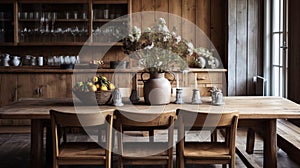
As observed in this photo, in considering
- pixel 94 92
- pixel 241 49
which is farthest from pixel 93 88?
pixel 241 49

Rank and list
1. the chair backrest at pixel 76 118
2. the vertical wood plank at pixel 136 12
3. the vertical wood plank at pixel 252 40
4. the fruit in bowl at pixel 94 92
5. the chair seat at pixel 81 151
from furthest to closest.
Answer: the vertical wood plank at pixel 136 12 < the vertical wood plank at pixel 252 40 < the fruit in bowl at pixel 94 92 < the chair seat at pixel 81 151 < the chair backrest at pixel 76 118

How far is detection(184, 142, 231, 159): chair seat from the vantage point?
145 inches

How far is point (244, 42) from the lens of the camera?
686cm

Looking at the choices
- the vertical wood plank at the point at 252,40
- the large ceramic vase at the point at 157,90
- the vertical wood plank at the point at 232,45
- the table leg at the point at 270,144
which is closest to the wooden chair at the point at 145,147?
the large ceramic vase at the point at 157,90

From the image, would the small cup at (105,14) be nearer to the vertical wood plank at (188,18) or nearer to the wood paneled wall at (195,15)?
the wood paneled wall at (195,15)

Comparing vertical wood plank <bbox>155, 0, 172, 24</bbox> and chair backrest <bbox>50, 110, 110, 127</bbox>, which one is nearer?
chair backrest <bbox>50, 110, 110, 127</bbox>

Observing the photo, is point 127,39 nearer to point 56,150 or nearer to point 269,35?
point 56,150

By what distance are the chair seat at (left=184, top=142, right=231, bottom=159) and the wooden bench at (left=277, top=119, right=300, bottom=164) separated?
0.52 metres

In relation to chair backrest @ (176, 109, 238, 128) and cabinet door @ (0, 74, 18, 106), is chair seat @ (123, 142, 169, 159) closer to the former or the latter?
chair backrest @ (176, 109, 238, 128)

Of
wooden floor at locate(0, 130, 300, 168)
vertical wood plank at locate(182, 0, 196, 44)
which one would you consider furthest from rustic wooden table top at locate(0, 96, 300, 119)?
vertical wood plank at locate(182, 0, 196, 44)

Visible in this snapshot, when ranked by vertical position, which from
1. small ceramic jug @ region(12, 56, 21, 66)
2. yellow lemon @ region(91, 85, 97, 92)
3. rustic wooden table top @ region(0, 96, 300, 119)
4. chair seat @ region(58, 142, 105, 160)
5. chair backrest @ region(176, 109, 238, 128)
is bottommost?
chair seat @ region(58, 142, 105, 160)

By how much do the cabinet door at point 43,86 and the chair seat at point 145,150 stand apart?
2884 millimetres

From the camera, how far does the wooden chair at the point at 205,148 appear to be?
357 cm

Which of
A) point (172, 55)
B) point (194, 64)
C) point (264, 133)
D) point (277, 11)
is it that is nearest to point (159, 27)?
point (172, 55)
